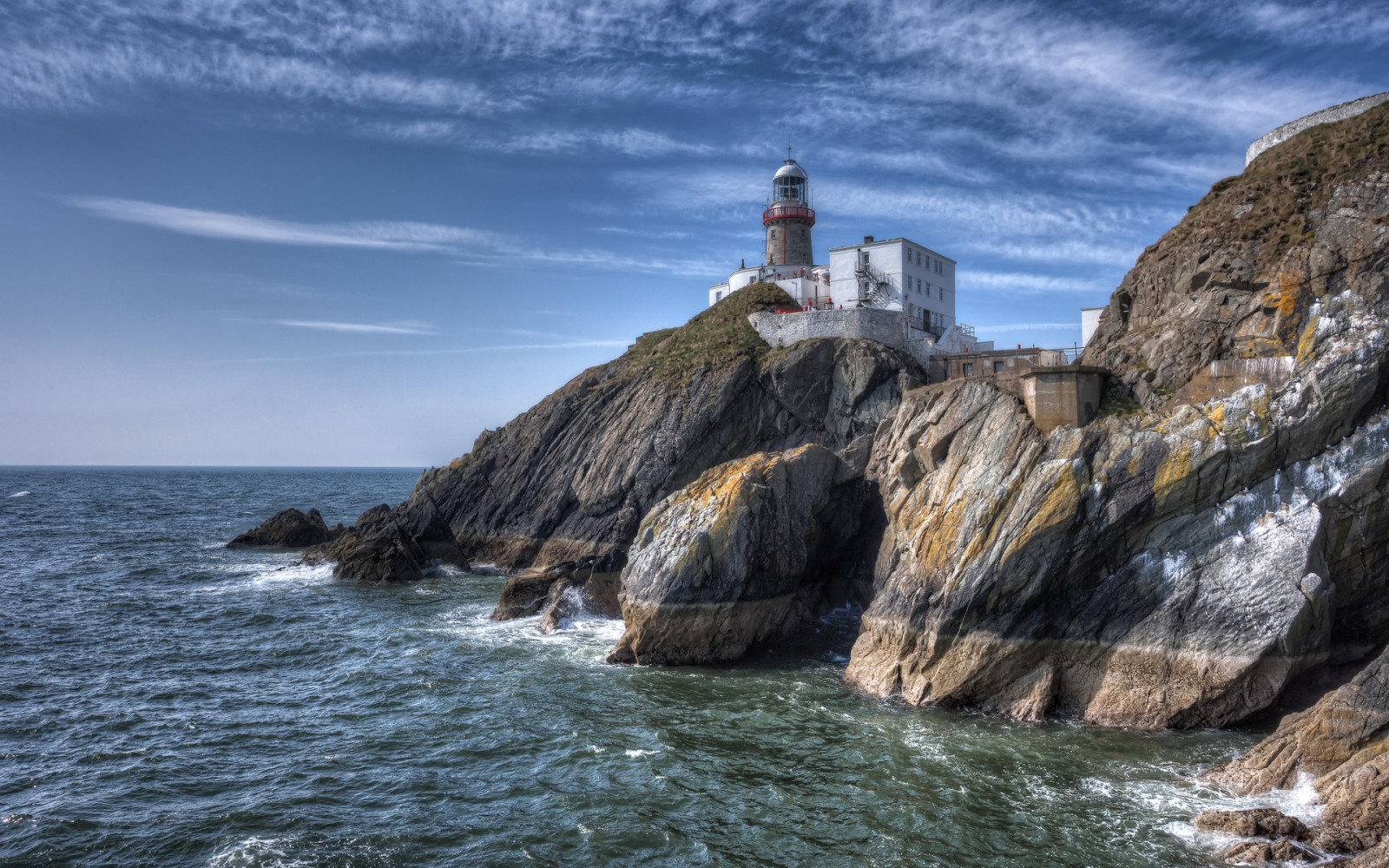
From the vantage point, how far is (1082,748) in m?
20.0

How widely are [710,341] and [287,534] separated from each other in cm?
3408

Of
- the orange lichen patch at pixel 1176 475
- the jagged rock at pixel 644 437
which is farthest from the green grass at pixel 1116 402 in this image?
the jagged rock at pixel 644 437

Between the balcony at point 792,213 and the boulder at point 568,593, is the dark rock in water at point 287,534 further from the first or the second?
the balcony at point 792,213

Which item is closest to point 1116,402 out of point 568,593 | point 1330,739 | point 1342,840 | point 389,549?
point 1330,739

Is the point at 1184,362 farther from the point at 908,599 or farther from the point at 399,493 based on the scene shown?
the point at 399,493

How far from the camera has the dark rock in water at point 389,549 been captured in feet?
151

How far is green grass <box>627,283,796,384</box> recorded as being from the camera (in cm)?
5288

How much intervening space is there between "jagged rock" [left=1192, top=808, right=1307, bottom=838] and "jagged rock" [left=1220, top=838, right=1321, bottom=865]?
327 mm

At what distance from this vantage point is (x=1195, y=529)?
22.5m

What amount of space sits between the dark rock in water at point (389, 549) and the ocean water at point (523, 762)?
11628mm

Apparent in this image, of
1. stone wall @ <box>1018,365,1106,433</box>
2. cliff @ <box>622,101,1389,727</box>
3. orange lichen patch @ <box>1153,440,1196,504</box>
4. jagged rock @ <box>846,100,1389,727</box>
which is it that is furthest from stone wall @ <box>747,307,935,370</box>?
orange lichen patch @ <box>1153,440,1196,504</box>

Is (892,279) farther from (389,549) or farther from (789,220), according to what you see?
(389,549)

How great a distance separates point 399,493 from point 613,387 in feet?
298

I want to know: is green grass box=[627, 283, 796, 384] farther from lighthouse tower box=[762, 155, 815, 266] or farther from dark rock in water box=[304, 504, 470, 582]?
dark rock in water box=[304, 504, 470, 582]
